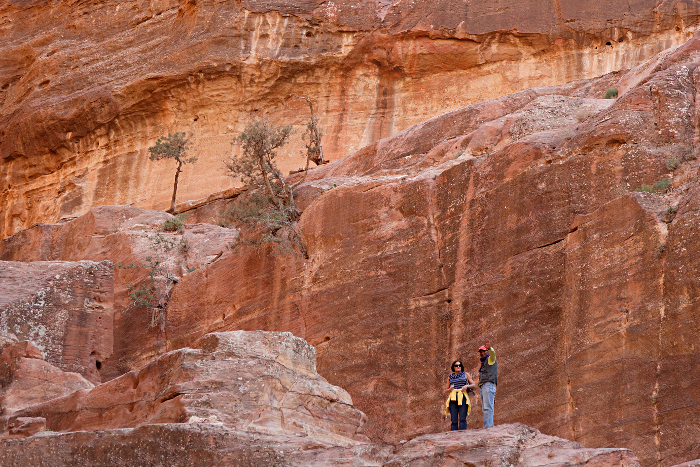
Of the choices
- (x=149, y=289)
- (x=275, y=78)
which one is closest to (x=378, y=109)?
(x=275, y=78)

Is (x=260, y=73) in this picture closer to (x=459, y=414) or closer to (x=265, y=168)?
(x=265, y=168)

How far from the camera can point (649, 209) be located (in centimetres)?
1814

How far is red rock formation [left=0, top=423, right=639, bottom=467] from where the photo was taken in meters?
11.8

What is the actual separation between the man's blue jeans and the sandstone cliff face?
2492cm

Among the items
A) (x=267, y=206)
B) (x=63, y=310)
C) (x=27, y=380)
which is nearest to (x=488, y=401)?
(x=27, y=380)

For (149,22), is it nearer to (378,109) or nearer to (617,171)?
(378,109)

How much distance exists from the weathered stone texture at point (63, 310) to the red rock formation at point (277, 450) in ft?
28.4

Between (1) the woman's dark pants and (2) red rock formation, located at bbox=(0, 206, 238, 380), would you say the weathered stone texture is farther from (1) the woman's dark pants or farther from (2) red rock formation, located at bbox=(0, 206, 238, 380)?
(1) the woman's dark pants

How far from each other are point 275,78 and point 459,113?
1557 centimetres

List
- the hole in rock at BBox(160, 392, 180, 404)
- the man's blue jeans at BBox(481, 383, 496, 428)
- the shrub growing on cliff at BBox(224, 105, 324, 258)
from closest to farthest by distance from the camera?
1. the hole in rock at BBox(160, 392, 180, 404)
2. the man's blue jeans at BBox(481, 383, 496, 428)
3. the shrub growing on cliff at BBox(224, 105, 324, 258)

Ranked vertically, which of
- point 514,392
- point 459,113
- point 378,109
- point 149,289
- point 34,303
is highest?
point 378,109

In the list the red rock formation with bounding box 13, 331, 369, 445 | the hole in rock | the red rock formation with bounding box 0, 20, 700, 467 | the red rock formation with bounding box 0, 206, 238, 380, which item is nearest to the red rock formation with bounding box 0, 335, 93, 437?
the red rock formation with bounding box 13, 331, 369, 445

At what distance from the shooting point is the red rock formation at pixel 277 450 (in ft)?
38.7

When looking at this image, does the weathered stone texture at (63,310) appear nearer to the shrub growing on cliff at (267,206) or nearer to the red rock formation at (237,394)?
the shrub growing on cliff at (267,206)
